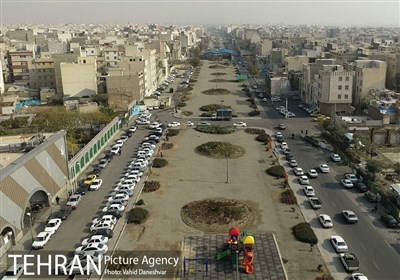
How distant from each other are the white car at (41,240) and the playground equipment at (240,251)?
7.56 m

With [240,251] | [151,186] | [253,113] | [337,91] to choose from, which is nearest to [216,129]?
[253,113]

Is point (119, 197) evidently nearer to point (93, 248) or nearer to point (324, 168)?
point (93, 248)

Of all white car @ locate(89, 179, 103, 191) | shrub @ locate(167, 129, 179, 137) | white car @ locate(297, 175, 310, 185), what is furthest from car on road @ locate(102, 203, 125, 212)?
shrub @ locate(167, 129, 179, 137)

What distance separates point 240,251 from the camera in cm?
1493

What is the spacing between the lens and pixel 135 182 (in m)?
23.7

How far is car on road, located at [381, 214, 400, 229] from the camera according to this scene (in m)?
18.3

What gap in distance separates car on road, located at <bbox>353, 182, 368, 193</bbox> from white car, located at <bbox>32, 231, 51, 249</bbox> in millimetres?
16154

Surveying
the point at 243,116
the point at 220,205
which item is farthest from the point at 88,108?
the point at 220,205

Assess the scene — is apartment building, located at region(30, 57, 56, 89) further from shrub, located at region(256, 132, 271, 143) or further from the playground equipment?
the playground equipment

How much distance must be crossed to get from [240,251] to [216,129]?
20871 millimetres

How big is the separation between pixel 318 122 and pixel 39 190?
1021 inches

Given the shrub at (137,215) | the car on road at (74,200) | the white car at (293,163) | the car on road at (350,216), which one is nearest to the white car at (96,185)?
the car on road at (74,200)

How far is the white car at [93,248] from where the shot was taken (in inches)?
636

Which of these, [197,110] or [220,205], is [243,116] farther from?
[220,205]
